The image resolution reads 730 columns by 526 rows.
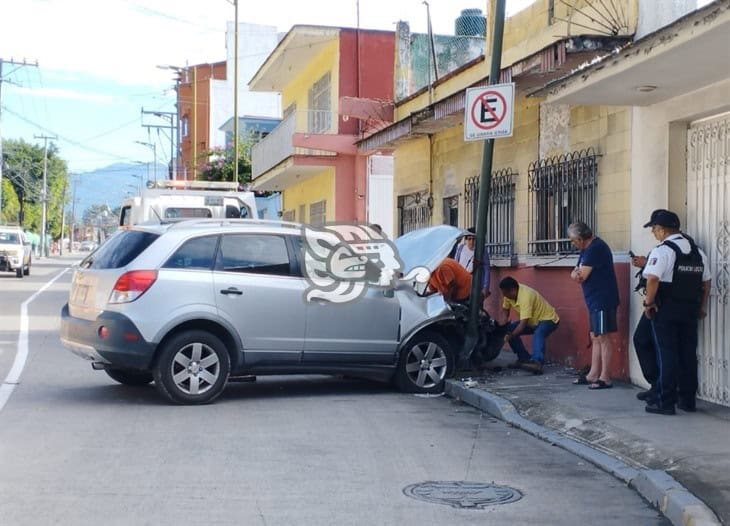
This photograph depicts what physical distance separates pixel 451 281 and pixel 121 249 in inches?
153

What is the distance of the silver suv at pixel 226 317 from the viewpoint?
8961mm

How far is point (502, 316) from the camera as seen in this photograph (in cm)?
1383

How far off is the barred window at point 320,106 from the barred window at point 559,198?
40.2 ft

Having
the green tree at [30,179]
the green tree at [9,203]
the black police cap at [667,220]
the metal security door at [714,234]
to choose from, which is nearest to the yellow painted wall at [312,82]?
the metal security door at [714,234]

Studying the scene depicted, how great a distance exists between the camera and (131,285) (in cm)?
891

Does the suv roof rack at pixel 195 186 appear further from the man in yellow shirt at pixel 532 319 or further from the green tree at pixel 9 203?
the green tree at pixel 9 203

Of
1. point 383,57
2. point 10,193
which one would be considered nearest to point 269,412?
point 383,57

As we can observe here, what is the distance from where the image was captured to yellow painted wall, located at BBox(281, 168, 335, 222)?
24547mm

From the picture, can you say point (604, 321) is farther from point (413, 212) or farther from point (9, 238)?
point (9, 238)

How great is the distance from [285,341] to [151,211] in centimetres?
844

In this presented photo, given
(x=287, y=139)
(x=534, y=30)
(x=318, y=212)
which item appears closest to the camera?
(x=534, y=30)

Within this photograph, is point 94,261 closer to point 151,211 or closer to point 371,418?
point 371,418

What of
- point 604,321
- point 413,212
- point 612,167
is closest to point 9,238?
point 413,212

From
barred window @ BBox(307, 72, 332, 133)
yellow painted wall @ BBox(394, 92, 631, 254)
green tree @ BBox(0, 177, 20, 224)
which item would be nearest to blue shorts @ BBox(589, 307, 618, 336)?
yellow painted wall @ BBox(394, 92, 631, 254)
